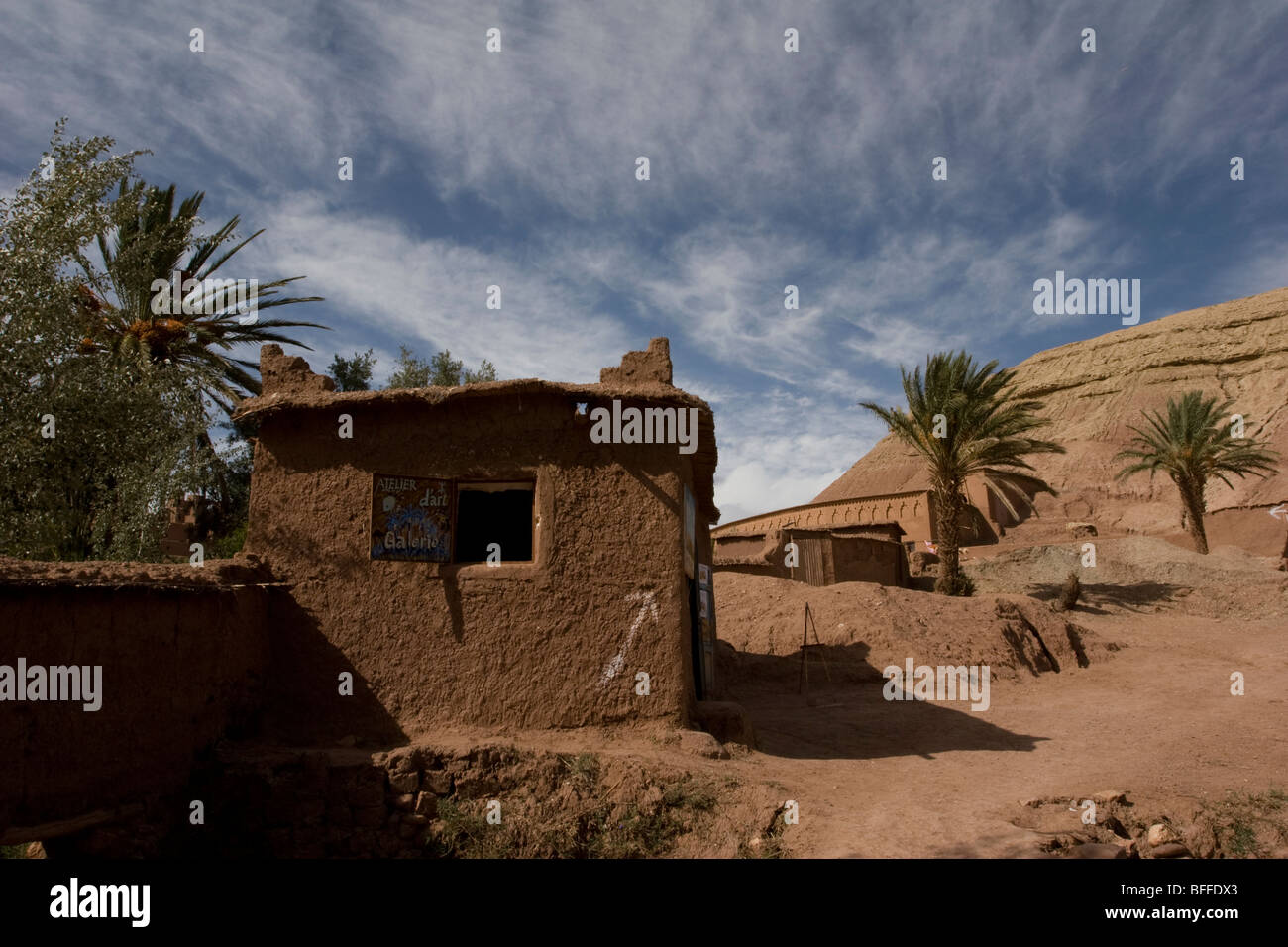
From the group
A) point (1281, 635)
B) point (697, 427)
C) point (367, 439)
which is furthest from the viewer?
point (1281, 635)

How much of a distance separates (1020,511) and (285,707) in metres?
37.2

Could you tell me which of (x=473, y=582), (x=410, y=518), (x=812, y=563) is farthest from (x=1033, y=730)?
(x=812, y=563)

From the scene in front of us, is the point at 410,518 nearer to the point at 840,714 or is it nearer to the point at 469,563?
the point at 469,563

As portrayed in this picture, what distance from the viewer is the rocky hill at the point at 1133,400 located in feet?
129

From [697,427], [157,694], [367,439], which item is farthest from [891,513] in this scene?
[157,694]

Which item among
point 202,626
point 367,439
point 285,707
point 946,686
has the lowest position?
point 946,686

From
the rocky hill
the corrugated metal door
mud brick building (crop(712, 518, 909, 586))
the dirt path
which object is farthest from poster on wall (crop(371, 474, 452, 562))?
the rocky hill

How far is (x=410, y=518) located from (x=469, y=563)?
73 centimetres

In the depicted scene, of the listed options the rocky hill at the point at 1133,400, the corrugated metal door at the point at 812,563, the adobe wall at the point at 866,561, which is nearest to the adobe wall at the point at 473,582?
the corrugated metal door at the point at 812,563

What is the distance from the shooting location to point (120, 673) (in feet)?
21.6

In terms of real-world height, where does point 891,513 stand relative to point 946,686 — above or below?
above

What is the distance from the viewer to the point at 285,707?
8047mm

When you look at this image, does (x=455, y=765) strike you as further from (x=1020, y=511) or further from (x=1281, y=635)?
(x=1020, y=511)

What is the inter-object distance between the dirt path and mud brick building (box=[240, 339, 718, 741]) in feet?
5.85
